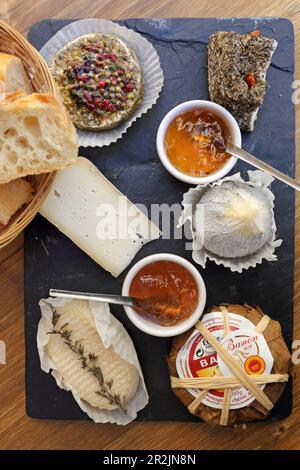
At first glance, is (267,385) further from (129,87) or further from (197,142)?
(129,87)

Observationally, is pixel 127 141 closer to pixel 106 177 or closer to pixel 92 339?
pixel 106 177

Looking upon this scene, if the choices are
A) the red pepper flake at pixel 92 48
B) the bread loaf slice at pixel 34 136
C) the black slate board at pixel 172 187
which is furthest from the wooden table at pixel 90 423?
the bread loaf slice at pixel 34 136

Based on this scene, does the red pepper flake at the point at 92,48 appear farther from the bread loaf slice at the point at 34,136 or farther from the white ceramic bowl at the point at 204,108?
the bread loaf slice at the point at 34,136

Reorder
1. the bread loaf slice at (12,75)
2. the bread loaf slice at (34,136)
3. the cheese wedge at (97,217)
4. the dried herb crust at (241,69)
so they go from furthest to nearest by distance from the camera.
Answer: the cheese wedge at (97,217) → the dried herb crust at (241,69) → the bread loaf slice at (12,75) → the bread loaf slice at (34,136)

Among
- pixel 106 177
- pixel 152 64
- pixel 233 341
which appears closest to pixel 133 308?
pixel 233 341

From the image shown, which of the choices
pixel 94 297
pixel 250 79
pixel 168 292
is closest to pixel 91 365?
pixel 94 297
